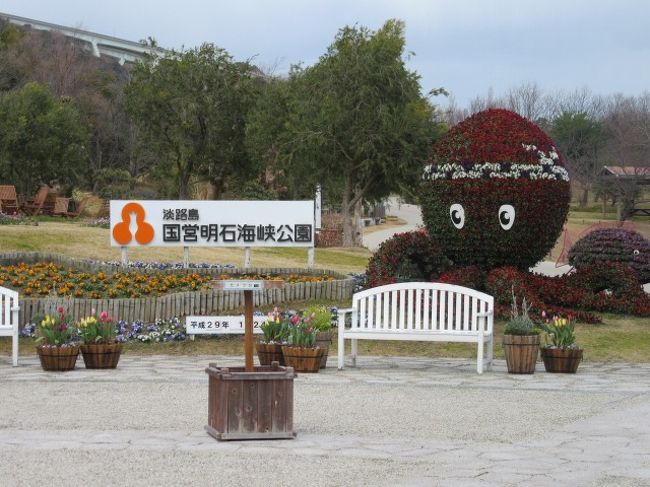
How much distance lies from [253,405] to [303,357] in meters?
3.88

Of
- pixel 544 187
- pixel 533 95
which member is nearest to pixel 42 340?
pixel 544 187

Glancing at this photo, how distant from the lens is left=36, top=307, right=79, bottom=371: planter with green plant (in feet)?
39.9

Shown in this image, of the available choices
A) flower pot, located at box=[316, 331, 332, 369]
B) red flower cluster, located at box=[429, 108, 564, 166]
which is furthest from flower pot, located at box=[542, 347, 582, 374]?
red flower cluster, located at box=[429, 108, 564, 166]

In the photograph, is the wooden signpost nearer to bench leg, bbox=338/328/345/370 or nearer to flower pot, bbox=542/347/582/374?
bench leg, bbox=338/328/345/370

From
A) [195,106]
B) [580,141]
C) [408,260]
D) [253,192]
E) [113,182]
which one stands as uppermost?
[580,141]

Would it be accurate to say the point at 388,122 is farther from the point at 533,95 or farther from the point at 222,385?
the point at 533,95

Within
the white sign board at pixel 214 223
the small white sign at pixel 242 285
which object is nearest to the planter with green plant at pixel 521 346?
the small white sign at pixel 242 285

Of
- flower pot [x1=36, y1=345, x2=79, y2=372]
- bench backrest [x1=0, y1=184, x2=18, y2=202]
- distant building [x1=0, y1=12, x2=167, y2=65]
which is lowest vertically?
flower pot [x1=36, y1=345, x2=79, y2=372]

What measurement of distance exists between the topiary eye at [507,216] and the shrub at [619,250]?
9.81 feet

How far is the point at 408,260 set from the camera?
17.1 meters

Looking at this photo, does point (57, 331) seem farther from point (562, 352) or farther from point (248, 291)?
point (562, 352)

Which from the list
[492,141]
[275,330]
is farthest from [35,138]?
[275,330]

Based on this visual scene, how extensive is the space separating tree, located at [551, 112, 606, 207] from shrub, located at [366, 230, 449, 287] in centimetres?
4908

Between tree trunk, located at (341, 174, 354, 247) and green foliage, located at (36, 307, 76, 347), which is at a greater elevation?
tree trunk, located at (341, 174, 354, 247)
